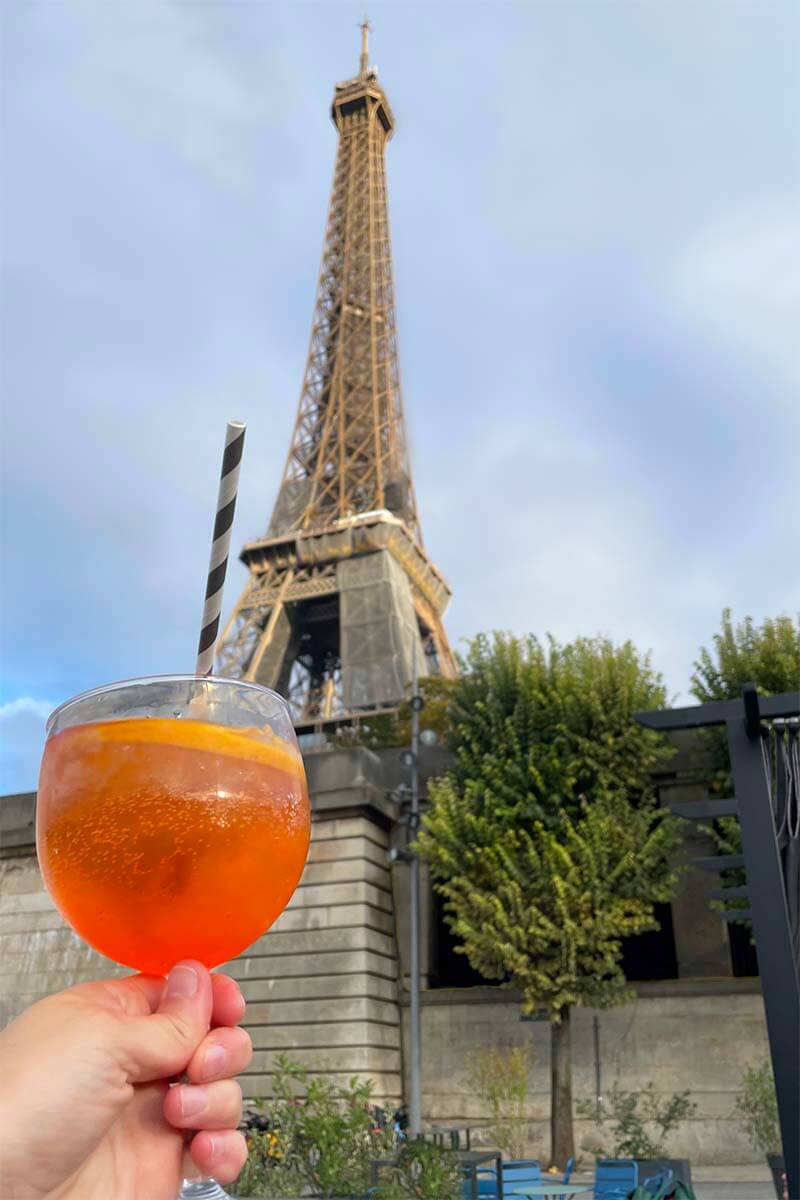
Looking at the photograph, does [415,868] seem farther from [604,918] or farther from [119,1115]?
[119,1115]

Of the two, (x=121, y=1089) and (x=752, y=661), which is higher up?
(x=752, y=661)

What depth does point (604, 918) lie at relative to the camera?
17328 millimetres

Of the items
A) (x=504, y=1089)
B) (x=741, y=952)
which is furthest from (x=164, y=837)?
(x=741, y=952)

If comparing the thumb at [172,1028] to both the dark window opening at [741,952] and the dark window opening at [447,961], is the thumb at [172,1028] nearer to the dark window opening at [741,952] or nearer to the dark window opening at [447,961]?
the dark window opening at [741,952]

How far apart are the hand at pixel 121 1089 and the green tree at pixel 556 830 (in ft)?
53.4

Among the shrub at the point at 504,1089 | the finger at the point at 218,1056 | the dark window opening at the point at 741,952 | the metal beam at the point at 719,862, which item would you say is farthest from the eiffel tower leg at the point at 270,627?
the finger at the point at 218,1056

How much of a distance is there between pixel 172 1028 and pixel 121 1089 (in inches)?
5.0

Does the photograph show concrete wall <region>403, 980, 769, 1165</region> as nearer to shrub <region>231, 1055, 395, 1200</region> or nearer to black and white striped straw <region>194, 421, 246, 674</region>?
shrub <region>231, 1055, 395, 1200</region>

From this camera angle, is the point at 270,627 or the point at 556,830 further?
the point at 270,627

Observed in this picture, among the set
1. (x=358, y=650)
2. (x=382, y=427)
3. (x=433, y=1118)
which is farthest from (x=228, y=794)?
(x=382, y=427)

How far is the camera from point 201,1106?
172 centimetres

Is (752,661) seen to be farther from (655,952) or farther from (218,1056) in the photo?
(218,1056)

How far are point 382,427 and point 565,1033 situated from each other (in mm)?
49995

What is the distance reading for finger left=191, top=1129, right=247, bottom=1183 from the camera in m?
1.75
